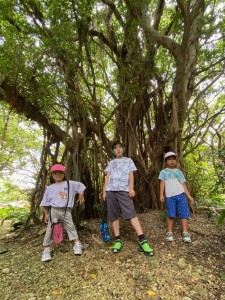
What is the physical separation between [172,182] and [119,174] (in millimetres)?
706

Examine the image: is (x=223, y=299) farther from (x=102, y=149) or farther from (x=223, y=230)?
(x=102, y=149)

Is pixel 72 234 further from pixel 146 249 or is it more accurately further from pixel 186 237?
pixel 186 237

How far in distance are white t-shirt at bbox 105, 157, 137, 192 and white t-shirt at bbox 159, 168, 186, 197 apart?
45cm

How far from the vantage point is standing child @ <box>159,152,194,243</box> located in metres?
3.07

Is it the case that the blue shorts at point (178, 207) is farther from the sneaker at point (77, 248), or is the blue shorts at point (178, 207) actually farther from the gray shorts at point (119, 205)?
the sneaker at point (77, 248)

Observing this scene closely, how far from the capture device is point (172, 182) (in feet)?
10.5

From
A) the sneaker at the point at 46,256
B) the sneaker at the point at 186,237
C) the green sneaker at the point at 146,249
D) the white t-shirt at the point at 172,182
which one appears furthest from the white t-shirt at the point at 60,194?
the sneaker at the point at 186,237

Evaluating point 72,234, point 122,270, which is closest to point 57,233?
point 72,234

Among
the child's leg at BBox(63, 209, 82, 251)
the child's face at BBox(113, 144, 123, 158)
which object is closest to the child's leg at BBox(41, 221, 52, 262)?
the child's leg at BBox(63, 209, 82, 251)

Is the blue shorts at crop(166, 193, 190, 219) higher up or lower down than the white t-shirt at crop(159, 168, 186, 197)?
lower down

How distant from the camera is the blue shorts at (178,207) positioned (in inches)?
121

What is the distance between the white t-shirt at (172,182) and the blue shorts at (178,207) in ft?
0.19

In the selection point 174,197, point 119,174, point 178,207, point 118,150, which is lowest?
point 178,207

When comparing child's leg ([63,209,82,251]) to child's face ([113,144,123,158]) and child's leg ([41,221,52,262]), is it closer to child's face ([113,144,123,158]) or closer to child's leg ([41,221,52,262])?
child's leg ([41,221,52,262])
